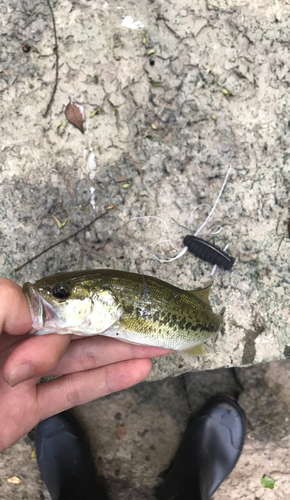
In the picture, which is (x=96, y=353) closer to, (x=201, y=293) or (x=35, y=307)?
(x=35, y=307)

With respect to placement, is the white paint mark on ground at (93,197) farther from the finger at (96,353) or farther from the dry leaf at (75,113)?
the finger at (96,353)

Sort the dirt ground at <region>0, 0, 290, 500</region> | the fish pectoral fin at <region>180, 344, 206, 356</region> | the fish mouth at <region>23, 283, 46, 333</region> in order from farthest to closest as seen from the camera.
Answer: the dirt ground at <region>0, 0, 290, 500</region>, the fish pectoral fin at <region>180, 344, 206, 356</region>, the fish mouth at <region>23, 283, 46, 333</region>

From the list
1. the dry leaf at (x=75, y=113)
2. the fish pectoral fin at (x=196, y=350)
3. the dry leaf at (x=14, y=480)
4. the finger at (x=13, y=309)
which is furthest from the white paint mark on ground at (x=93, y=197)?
the dry leaf at (x=14, y=480)

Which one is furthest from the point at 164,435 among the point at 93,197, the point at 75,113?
the point at 75,113

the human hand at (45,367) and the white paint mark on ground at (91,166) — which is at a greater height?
the white paint mark on ground at (91,166)

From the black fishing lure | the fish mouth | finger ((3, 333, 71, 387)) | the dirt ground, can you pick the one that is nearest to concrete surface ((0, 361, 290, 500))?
the dirt ground

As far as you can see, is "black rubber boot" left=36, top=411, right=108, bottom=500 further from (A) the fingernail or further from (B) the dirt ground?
(A) the fingernail
